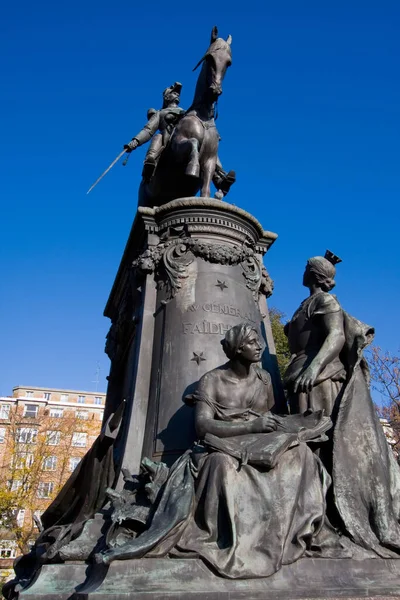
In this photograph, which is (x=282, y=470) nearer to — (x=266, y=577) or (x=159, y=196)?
(x=266, y=577)

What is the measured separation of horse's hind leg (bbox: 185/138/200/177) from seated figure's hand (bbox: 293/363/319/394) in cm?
382

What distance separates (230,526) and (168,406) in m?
2.19

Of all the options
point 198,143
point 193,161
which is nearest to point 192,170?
point 193,161

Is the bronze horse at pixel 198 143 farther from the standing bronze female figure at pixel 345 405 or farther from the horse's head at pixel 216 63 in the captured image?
the standing bronze female figure at pixel 345 405

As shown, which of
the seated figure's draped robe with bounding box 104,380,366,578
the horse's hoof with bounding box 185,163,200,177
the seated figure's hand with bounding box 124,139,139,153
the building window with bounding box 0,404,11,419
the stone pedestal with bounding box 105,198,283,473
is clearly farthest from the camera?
the building window with bounding box 0,404,11,419

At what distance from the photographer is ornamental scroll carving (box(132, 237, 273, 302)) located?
7691mm

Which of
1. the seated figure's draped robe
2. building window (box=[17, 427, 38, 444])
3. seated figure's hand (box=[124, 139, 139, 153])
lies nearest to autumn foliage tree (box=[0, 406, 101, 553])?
building window (box=[17, 427, 38, 444])

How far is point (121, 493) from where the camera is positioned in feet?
18.3

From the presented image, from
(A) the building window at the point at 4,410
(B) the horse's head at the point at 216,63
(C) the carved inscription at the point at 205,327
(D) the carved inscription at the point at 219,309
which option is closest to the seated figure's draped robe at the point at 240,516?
(C) the carved inscription at the point at 205,327

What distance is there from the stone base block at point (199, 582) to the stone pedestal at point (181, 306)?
1.85 m

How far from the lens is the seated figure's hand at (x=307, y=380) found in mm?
6140

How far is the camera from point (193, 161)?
28.2ft

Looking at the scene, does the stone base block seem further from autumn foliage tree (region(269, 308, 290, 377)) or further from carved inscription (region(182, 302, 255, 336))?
autumn foliage tree (region(269, 308, 290, 377))

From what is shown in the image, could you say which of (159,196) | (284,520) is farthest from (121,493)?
(159,196)
